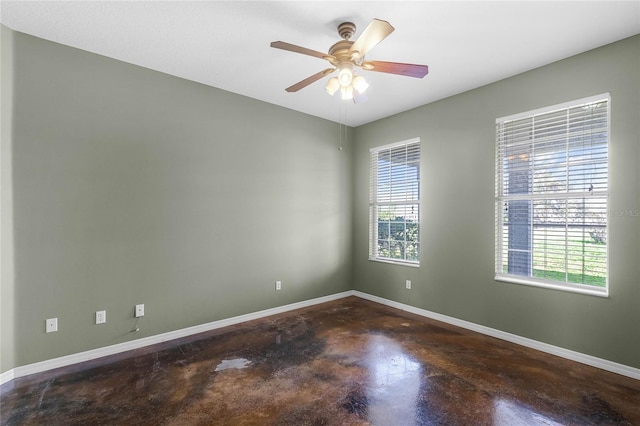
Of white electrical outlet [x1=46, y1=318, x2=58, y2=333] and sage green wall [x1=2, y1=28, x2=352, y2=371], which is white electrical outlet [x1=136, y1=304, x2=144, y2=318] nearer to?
sage green wall [x1=2, y1=28, x2=352, y2=371]

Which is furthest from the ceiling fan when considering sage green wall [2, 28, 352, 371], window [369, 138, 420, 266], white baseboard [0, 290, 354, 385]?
white baseboard [0, 290, 354, 385]

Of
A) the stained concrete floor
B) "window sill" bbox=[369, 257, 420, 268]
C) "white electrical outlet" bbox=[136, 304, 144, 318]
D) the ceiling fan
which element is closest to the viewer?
the stained concrete floor

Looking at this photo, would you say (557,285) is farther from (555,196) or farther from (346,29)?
(346,29)

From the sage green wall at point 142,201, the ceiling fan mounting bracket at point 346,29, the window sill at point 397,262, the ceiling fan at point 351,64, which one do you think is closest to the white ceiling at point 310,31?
the ceiling fan mounting bracket at point 346,29

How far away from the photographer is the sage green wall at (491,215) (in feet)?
8.39

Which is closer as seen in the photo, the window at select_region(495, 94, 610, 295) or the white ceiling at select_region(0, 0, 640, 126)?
the white ceiling at select_region(0, 0, 640, 126)

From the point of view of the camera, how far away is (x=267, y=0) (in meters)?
2.12

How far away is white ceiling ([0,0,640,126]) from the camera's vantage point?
2.20 metres

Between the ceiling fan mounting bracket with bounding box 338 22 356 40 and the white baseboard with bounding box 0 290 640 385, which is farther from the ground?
the ceiling fan mounting bracket with bounding box 338 22 356 40

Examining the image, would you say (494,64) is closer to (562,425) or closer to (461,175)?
(461,175)

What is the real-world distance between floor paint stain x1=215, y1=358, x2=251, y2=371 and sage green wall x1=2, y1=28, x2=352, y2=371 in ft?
2.89

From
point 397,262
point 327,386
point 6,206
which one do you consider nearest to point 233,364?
point 327,386

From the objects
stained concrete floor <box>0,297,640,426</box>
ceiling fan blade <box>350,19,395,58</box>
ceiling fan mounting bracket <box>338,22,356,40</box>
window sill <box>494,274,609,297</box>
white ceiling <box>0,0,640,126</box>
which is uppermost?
white ceiling <box>0,0,640,126</box>

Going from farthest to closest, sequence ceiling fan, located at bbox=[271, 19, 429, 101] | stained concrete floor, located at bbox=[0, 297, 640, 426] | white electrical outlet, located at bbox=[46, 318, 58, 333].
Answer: white electrical outlet, located at bbox=[46, 318, 58, 333] → ceiling fan, located at bbox=[271, 19, 429, 101] → stained concrete floor, located at bbox=[0, 297, 640, 426]
